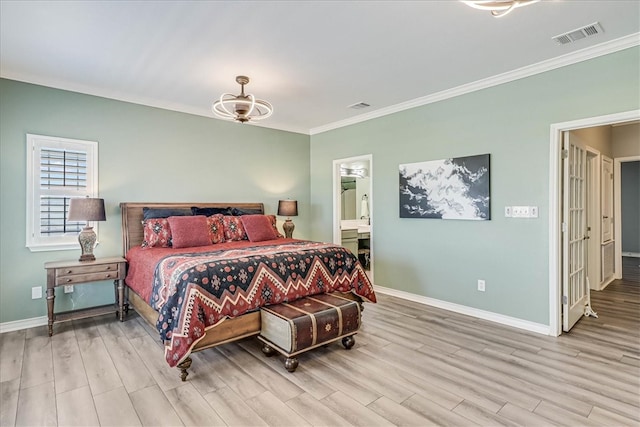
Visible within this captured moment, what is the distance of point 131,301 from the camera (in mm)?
3887

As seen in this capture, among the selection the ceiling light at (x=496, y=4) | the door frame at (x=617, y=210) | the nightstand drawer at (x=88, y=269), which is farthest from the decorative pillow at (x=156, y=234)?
the door frame at (x=617, y=210)

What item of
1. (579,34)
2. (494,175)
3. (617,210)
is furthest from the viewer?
(617,210)

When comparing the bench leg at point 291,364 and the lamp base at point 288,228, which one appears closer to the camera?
the bench leg at point 291,364

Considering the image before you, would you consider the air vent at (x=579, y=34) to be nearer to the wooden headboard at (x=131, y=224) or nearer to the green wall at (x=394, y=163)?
the green wall at (x=394, y=163)

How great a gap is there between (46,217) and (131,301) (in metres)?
1.29

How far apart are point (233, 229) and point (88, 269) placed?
5.27ft

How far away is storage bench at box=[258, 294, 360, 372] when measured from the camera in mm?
2576

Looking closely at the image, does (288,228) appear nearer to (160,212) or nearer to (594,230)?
(160,212)

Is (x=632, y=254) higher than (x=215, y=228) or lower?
lower

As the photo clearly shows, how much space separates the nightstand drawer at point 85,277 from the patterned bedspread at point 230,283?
3.34 ft

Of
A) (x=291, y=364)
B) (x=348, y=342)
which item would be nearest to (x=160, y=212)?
(x=291, y=364)

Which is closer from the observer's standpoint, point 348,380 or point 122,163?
point 348,380

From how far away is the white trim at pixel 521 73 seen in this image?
2.85 m

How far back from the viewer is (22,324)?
354cm
